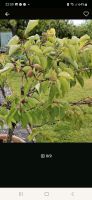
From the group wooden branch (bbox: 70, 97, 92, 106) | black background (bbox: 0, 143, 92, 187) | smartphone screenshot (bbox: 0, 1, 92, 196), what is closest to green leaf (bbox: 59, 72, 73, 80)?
smartphone screenshot (bbox: 0, 1, 92, 196)

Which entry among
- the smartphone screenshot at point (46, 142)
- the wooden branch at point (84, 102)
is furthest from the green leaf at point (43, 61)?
the wooden branch at point (84, 102)

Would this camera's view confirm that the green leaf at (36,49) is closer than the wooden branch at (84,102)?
Yes

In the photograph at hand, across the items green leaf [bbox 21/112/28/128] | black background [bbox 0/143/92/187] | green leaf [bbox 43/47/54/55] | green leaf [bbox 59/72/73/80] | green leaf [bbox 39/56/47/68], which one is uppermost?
green leaf [bbox 43/47/54/55]

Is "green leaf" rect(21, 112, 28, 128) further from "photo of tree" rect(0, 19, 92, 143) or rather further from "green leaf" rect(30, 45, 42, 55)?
"green leaf" rect(30, 45, 42, 55)

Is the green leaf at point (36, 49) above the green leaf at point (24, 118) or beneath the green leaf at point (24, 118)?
above

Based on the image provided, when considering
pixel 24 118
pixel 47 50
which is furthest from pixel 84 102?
pixel 47 50

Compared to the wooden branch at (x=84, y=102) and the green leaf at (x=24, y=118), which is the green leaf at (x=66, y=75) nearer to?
the green leaf at (x=24, y=118)

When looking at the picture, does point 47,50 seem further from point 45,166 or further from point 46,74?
point 45,166

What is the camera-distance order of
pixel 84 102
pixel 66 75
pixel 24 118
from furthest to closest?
pixel 84 102
pixel 24 118
pixel 66 75

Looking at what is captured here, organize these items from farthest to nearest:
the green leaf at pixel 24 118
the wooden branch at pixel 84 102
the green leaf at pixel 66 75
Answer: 1. the wooden branch at pixel 84 102
2. the green leaf at pixel 24 118
3. the green leaf at pixel 66 75

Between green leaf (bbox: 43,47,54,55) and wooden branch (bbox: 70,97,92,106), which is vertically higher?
green leaf (bbox: 43,47,54,55)

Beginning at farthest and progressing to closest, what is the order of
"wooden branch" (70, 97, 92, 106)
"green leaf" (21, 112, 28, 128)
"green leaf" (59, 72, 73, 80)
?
"wooden branch" (70, 97, 92, 106) → "green leaf" (21, 112, 28, 128) → "green leaf" (59, 72, 73, 80)
